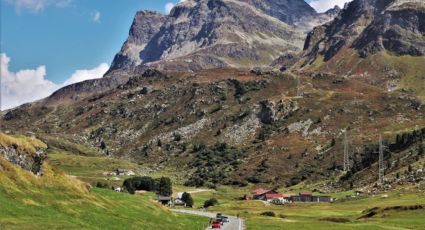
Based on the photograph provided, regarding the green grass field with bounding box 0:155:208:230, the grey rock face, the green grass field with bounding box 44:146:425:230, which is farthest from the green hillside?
the green grass field with bounding box 44:146:425:230

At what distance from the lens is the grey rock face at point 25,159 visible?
58.1 m

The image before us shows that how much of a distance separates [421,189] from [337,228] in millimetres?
82005

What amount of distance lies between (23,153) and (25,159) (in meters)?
0.82

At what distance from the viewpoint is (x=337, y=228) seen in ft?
308

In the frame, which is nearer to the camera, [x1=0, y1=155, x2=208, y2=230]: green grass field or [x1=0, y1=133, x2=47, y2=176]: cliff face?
[x1=0, y1=155, x2=208, y2=230]: green grass field

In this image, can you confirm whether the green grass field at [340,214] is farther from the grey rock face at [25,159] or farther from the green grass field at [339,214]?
the grey rock face at [25,159]

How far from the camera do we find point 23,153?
60.4m

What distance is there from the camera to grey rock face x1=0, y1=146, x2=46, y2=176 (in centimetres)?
5812

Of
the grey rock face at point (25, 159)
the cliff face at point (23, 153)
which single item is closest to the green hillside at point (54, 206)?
the cliff face at point (23, 153)

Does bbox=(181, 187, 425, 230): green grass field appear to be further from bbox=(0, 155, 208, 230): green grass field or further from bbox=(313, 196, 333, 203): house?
bbox=(0, 155, 208, 230): green grass field

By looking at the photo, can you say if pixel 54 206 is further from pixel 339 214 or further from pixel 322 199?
pixel 322 199

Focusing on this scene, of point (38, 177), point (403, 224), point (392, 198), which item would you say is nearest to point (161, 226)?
point (38, 177)

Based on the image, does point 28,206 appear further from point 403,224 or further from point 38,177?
point 403,224

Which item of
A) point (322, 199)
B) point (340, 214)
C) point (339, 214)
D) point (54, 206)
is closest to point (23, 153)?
point (54, 206)
